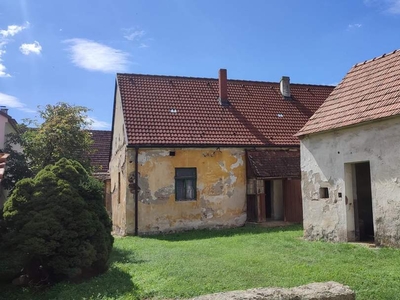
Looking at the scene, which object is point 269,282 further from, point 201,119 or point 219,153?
point 201,119

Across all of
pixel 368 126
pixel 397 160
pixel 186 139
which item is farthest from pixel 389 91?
pixel 186 139

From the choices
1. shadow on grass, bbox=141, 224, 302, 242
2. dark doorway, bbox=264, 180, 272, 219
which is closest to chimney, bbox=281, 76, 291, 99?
dark doorway, bbox=264, 180, 272, 219

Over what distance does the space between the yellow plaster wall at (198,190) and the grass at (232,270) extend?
386 centimetres

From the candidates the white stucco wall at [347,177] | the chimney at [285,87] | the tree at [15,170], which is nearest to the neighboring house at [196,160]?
the chimney at [285,87]

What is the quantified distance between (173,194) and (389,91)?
8963 mm

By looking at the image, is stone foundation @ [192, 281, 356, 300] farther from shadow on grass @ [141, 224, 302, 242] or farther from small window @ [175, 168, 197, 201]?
small window @ [175, 168, 197, 201]

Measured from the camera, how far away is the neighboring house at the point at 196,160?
15.2 meters

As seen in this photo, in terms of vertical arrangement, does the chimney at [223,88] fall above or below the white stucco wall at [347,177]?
above

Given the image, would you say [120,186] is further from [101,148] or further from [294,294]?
[294,294]

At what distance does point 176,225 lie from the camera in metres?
15.4

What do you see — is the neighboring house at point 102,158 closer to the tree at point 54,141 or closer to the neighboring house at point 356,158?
the tree at point 54,141

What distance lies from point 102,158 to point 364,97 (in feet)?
60.7

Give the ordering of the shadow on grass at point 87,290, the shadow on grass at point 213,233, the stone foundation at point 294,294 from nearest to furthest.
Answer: the stone foundation at point 294,294, the shadow on grass at point 87,290, the shadow on grass at point 213,233

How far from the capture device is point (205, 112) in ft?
58.8
